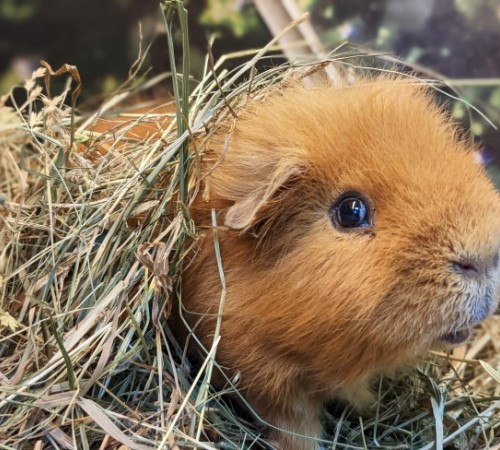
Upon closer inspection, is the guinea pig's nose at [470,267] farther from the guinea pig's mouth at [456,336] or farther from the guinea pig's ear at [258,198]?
the guinea pig's ear at [258,198]

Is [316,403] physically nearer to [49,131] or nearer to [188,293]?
[188,293]

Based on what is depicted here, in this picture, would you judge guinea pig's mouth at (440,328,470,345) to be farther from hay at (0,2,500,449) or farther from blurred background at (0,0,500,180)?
blurred background at (0,0,500,180)

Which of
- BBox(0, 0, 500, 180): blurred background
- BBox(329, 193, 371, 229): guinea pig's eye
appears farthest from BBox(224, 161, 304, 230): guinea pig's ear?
BBox(0, 0, 500, 180): blurred background

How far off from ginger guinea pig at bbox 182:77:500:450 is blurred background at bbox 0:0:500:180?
2.65 ft

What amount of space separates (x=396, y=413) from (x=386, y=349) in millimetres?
511

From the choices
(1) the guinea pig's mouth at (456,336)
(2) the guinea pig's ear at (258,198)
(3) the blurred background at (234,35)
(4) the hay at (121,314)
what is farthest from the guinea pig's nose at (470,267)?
(3) the blurred background at (234,35)

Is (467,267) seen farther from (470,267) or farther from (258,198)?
→ (258,198)

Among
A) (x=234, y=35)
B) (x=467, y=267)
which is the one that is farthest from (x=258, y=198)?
(x=234, y=35)

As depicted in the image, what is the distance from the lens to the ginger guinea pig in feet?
3.74

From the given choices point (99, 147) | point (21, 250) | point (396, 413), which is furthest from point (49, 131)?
point (396, 413)

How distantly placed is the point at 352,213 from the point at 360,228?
0.12 ft

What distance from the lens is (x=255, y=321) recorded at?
1.28 m

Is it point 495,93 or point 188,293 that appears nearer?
point 188,293

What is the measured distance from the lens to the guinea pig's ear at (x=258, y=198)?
1.15 meters
